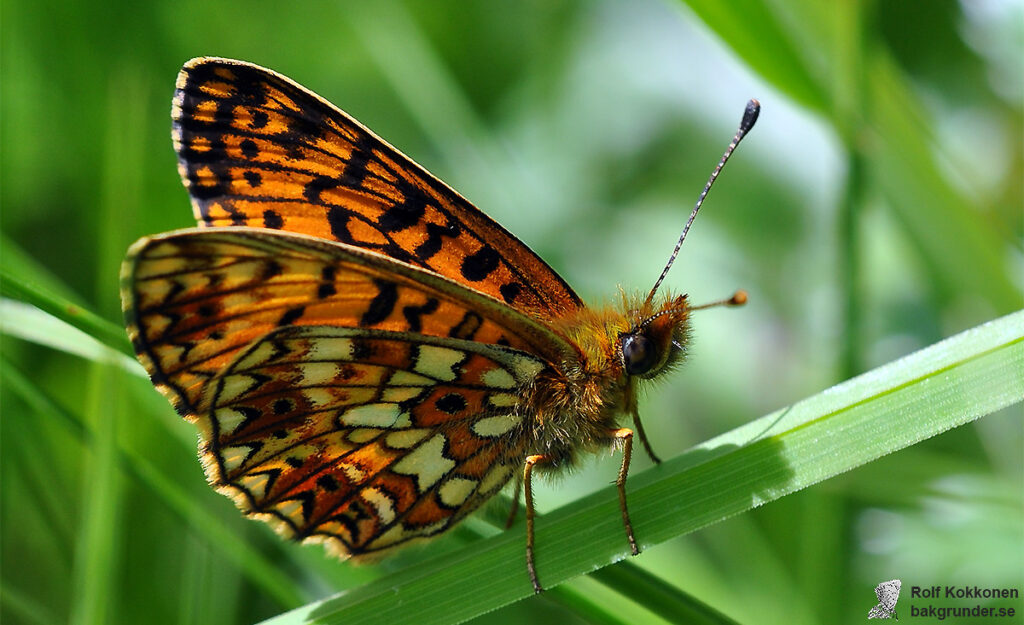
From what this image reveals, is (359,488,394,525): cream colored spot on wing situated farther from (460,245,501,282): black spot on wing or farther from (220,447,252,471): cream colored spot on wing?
(460,245,501,282): black spot on wing

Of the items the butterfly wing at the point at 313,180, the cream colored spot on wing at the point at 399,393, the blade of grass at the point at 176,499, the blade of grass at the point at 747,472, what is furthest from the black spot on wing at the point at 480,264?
the blade of grass at the point at 176,499

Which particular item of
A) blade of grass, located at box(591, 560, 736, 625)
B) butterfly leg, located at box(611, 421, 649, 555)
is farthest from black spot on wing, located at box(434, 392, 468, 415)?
blade of grass, located at box(591, 560, 736, 625)

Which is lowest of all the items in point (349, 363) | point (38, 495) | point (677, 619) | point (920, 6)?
point (38, 495)

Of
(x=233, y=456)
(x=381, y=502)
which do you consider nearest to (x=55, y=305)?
(x=233, y=456)

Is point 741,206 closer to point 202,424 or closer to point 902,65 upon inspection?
point 902,65

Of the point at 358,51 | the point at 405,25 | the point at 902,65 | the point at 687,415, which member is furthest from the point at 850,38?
the point at 358,51

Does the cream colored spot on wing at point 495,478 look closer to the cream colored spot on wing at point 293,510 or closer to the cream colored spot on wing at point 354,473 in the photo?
the cream colored spot on wing at point 354,473

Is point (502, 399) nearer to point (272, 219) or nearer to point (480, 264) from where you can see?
point (480, 264)
